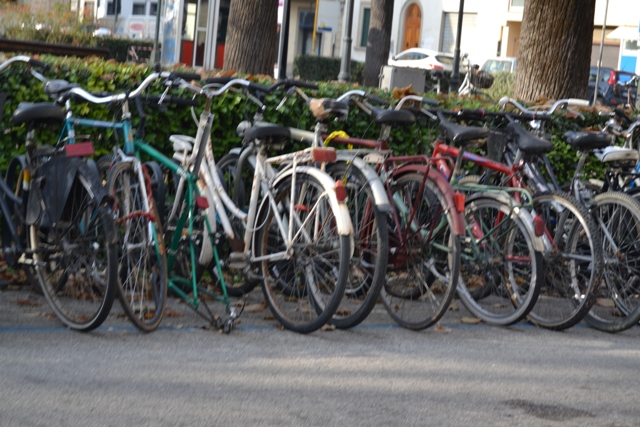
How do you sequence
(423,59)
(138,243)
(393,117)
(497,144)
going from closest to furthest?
(138,243), (393,117), (497,144), (423,59)

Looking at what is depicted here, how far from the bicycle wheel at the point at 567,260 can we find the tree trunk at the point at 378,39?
21.1 meters

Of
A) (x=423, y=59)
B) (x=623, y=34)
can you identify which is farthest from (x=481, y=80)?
(x=623, y=34)

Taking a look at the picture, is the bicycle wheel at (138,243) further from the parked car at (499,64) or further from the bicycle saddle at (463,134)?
the parked car at (499,64)

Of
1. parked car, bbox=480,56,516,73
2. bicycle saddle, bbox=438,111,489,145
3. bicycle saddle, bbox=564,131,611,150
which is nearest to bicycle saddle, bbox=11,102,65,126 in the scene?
bicycle saddle, bbox=438,111,489,145

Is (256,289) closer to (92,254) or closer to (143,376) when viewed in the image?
(92,254)

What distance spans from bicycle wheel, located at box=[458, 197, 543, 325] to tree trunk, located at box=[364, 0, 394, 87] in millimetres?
21217

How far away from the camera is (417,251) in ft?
20.7

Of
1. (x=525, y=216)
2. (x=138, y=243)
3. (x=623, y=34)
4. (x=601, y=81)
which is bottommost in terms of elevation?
(x=138, y=243)

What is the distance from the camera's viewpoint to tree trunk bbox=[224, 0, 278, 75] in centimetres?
1322

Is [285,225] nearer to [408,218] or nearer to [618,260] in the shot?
[408,218]

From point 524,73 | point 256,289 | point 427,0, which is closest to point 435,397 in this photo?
point 256,289

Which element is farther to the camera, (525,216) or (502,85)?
(502,85)

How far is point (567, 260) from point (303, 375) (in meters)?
2.07

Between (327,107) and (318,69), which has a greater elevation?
(318,69)
